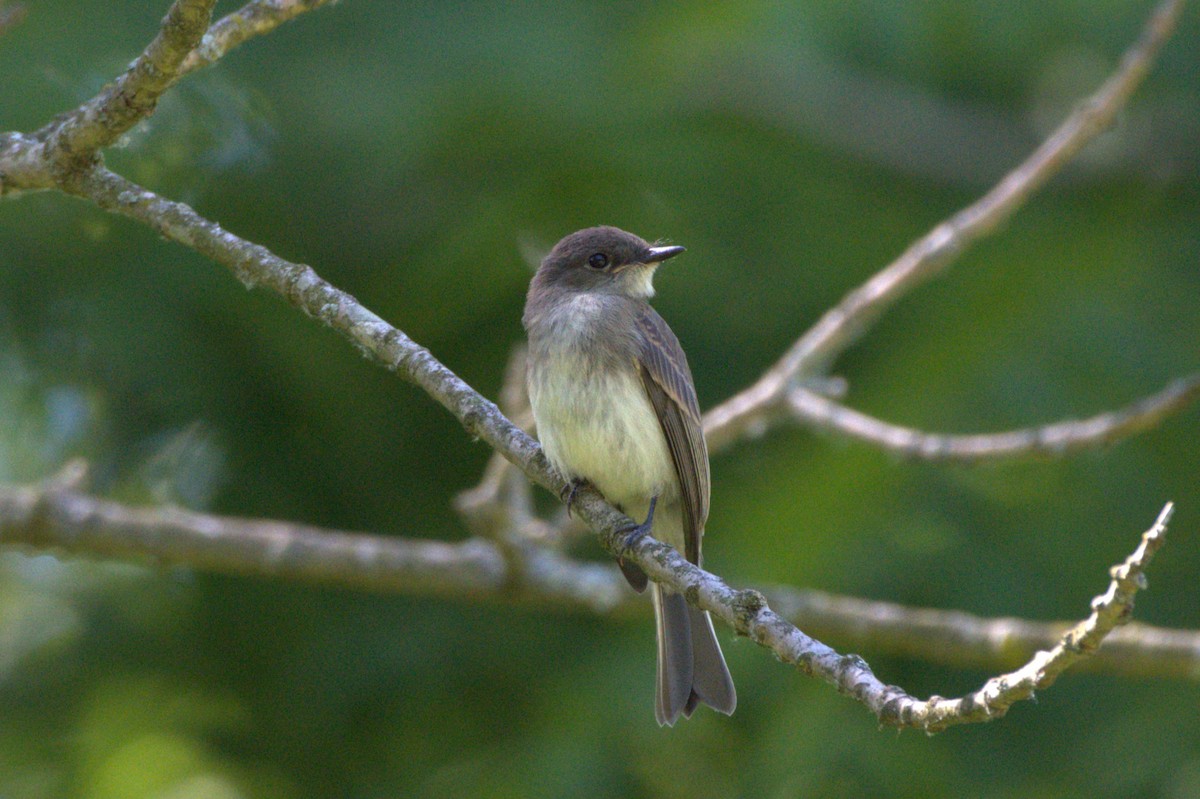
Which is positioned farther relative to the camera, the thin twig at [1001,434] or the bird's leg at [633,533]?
the thin twig at [1001,434]

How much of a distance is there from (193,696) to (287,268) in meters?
2.75

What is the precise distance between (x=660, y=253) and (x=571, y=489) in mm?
944

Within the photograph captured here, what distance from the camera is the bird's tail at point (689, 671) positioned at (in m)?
3.71

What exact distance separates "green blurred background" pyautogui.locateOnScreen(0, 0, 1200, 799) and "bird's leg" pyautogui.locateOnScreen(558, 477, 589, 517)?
98 centimetres

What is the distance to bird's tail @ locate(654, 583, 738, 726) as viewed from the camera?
3.71 m

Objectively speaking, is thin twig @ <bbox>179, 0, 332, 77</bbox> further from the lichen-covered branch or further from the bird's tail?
the bird's tail

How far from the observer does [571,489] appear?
3.79 metres

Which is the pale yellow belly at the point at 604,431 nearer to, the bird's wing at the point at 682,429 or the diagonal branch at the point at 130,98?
the bird's wing at the point at 682,429

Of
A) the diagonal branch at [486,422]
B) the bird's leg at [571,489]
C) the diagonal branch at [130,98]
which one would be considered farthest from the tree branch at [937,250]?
the diagonal branch at [130,98]

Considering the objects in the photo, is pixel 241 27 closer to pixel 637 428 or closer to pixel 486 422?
pixel 486 422

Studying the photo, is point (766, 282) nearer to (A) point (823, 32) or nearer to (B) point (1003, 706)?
(A) point (823, 32)

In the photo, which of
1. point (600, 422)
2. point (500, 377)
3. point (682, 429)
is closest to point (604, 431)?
point (600, 422)

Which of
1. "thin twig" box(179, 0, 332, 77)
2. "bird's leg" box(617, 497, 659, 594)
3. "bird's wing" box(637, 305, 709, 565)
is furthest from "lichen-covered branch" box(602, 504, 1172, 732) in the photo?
"thin twig" box(179, 0, 332, 77)

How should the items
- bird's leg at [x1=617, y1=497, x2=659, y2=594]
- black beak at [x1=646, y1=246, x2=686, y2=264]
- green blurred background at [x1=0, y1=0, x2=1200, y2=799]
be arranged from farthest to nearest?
green blurred background at [x1=0, y1=0, x2=1200, y2=799] < black beak at [x1=646, y1=246, x2=686, y2=264] < bird's leg at [x1=617, y1=497, x2=659, y2=594]
